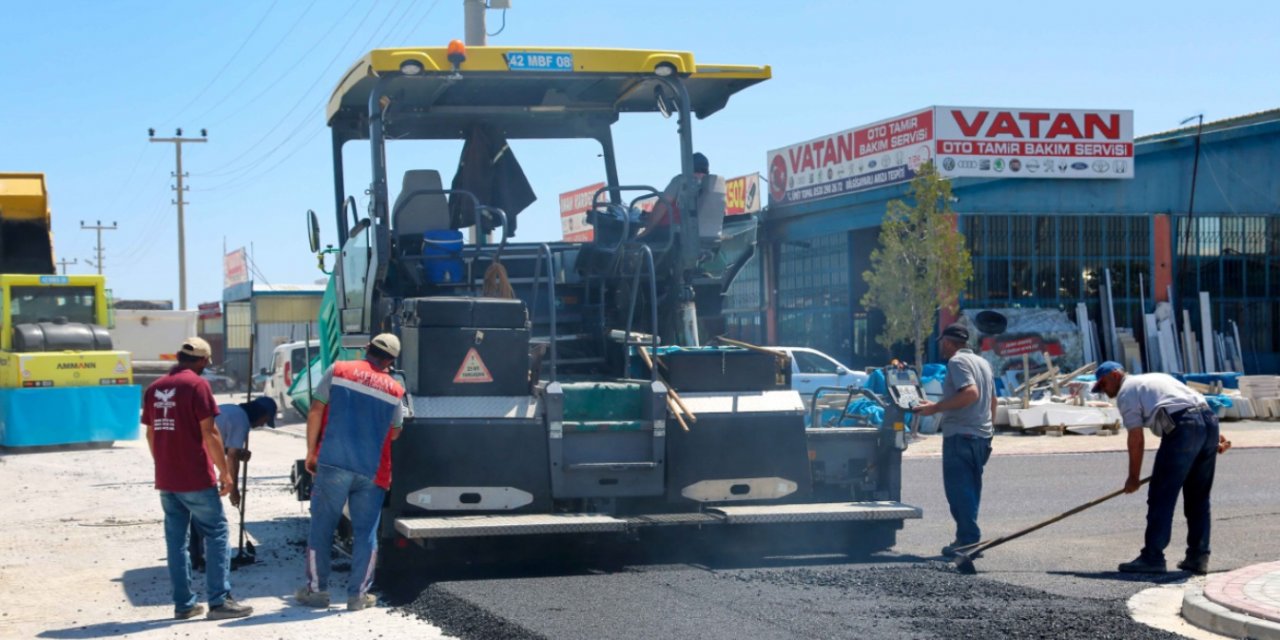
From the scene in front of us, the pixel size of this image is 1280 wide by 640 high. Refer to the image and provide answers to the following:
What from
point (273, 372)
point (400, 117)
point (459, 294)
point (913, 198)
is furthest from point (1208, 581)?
point (273, 372)

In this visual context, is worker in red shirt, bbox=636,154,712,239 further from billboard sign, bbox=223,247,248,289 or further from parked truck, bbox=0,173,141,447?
billboard sign, bbox=223,247,248,289

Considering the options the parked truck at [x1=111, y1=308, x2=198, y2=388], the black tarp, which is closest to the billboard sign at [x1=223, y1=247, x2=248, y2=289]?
the parked truck at [x1=111, y1=308, x2=198, y2=388]

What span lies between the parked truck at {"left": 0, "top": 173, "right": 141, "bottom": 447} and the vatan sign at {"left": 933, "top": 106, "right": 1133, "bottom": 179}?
53.3ft

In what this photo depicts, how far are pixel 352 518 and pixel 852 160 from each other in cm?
2484

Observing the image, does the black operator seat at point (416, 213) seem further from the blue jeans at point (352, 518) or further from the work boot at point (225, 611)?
the work boot at point (225, 611)

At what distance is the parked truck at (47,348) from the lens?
21797mm

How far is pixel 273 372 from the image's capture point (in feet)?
98.3

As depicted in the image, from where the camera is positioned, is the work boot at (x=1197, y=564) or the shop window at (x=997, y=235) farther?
the shop window at (x=997, y=235)

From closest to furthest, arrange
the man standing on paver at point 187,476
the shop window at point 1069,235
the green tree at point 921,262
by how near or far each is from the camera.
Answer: the man standing on paver at point 187,476
the green tree at point 921,262
the shop window at point 1069,235

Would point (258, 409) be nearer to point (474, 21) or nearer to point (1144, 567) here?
point (1144, 567)

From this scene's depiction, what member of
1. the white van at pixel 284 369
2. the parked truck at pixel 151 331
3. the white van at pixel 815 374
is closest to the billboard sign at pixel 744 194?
the white van at pixel 284 369

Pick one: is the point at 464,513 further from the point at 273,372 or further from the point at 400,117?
the point at 273,372

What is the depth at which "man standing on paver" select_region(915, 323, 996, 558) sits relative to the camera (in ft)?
31.5

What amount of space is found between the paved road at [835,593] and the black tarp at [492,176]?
9.10ft
